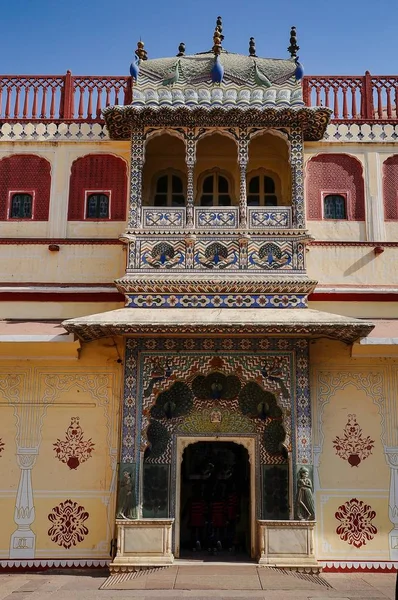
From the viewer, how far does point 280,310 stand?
37.3 feet

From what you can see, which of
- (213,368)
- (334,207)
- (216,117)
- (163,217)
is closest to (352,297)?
(334,207)

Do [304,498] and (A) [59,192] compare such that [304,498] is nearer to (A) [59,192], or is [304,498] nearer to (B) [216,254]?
(B) [216,254]

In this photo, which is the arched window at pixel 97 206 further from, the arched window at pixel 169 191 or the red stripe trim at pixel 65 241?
the arched window at pixel 169 191

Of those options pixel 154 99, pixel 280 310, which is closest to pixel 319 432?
pixel 280 310

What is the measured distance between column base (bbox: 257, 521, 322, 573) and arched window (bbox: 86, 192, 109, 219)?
19.6 feet

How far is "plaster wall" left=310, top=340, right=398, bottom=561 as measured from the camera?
36.6ft

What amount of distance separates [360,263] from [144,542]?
584 centimetres

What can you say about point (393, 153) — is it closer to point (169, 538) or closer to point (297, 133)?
point (297, 133)

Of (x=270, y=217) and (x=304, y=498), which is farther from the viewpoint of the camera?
(x=270, y=217)

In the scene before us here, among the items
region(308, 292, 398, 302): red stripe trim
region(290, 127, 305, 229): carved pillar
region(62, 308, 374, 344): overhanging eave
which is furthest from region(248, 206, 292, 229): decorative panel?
region(62, 308, 374, 344): overhanging eave

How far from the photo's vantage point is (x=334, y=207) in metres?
12.9

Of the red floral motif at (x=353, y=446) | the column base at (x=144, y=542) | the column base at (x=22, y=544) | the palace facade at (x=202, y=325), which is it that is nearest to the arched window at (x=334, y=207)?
the palace facade at (x=202, y=325)

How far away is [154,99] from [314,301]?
438cm

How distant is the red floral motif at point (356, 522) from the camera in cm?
1115
